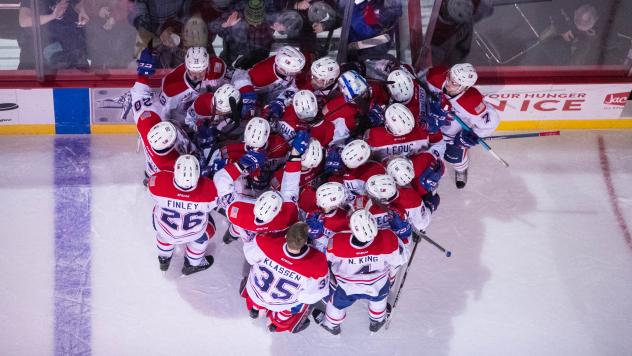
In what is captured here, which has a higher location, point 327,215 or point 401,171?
point 401,171

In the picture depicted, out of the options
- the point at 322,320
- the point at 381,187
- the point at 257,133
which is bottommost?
the point at 322,320

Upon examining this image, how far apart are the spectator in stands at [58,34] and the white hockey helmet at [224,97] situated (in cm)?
115

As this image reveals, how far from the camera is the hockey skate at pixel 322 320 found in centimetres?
497

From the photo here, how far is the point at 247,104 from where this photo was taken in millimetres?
5117

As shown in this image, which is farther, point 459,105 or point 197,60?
point 459,105

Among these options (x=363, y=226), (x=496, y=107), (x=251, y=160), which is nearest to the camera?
(x=363, y=226)

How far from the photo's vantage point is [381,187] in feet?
15.1

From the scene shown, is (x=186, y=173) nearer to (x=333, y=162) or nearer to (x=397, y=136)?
(x=333, y=162)

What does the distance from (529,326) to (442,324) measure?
22.0 inches

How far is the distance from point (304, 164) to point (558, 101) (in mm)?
2213

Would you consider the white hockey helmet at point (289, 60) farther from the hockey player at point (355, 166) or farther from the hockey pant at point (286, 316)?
the hockey pant at point (286, 316)

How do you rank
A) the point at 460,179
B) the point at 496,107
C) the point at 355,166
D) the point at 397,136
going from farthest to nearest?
the point at 496,107
the point at 460,179
the point at 397,136
the point at 355,166

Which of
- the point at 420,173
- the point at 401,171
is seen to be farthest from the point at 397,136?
the point at 401,171

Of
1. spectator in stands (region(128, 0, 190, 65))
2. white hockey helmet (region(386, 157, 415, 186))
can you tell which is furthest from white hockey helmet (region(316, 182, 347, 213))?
spectator in stands (region(128, 0, 190, 65))
